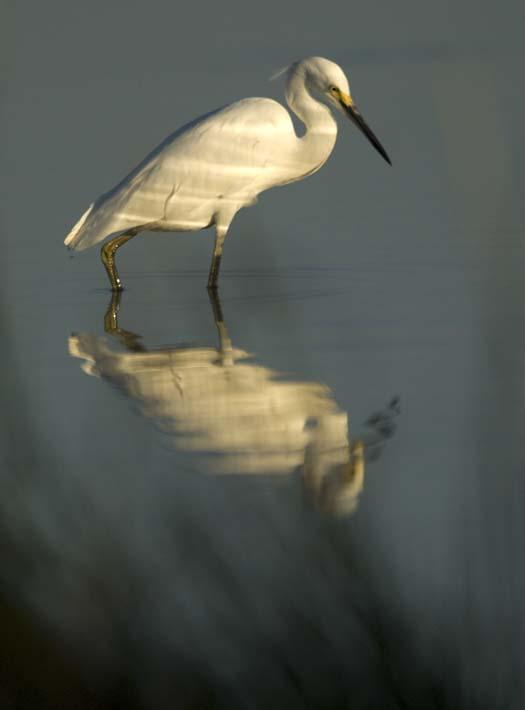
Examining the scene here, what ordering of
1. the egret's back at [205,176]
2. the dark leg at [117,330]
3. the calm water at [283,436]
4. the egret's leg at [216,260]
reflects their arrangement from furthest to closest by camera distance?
the egret's back at [205,176] < the egret's leg at [216,260] < the dark leg at [117,330] < the calm water at [283,436]

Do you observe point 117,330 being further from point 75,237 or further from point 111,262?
point 75,237

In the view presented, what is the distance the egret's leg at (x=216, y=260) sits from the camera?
7.10 meters

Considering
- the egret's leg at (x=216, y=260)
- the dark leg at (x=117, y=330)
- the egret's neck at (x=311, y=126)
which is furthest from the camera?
the egret's neck at (x=311, y=126)

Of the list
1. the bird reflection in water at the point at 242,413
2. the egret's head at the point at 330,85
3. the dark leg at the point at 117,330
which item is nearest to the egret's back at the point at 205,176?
the egret's head at the point at 330,85

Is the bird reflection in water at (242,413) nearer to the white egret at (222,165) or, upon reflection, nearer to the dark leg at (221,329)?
the dark leg at (221,329)

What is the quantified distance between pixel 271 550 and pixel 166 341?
3500 millimetres

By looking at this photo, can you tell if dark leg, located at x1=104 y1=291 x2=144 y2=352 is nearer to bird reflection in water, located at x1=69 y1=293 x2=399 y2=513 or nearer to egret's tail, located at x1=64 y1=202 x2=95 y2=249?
bird reflection in water, located at x1=69 y1=293 x2=399 y2=513

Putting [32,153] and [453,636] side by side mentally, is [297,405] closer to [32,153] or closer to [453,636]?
[453,636]

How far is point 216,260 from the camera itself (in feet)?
23.4

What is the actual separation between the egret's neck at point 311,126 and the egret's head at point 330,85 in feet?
0.16

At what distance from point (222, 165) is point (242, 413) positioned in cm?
283

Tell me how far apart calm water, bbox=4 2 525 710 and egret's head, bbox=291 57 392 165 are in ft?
2.01

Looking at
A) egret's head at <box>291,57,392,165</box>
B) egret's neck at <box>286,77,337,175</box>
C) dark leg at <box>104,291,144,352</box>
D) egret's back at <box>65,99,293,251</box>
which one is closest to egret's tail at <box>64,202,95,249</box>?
egret's back at <box>65,99,293,251</box>

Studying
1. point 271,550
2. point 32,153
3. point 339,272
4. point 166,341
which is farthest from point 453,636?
point 32,153
